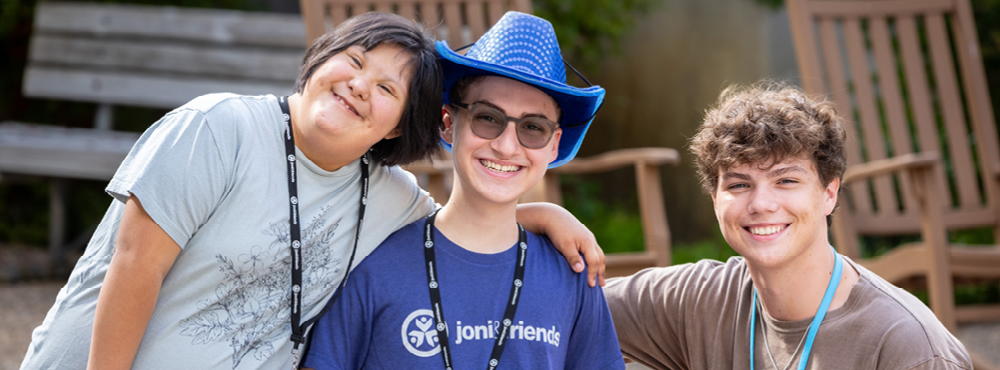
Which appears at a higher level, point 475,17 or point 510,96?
point 475,17

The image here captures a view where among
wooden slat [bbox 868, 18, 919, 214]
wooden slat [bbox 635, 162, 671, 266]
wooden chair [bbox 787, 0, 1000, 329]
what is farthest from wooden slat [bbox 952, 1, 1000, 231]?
wooden slat [bbox 635, 162, 671, 266]

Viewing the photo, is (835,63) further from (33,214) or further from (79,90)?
(33,214)

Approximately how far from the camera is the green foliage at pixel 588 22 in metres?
4.70

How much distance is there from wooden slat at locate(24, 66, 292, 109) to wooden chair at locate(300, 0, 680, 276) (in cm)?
167

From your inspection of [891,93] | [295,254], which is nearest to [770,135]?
[295,254]

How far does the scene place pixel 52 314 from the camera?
1.49m

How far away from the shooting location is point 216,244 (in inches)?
56.1

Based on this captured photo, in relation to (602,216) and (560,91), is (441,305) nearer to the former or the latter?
(560,91)

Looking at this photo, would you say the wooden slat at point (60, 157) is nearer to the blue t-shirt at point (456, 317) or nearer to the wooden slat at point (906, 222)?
the blue t-shirt at point (456, 317)

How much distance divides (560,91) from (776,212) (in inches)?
18.7

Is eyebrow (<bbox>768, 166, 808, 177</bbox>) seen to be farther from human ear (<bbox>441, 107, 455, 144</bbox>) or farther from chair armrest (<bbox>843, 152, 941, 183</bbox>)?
chair armrest (<bbox>843, 152, 941, 183</bbox>)

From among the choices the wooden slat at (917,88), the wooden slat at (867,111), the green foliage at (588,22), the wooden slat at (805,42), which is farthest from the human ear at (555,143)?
the green foliage at (588,22)

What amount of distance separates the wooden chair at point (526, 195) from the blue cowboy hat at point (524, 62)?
2.44 feet

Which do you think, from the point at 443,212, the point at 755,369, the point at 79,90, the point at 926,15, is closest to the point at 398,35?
the point at 443,212
